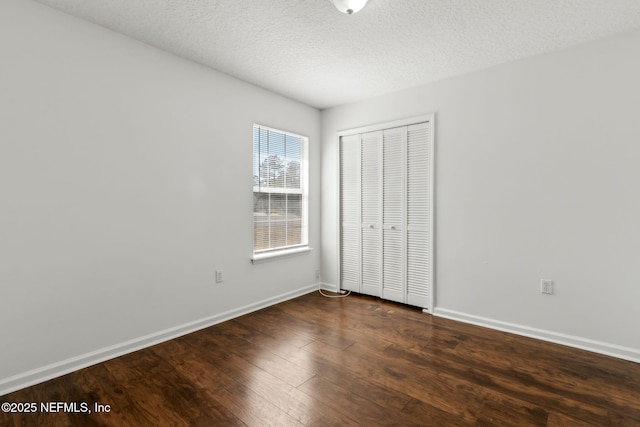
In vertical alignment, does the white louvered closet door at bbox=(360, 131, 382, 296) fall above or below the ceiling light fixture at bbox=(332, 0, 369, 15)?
below

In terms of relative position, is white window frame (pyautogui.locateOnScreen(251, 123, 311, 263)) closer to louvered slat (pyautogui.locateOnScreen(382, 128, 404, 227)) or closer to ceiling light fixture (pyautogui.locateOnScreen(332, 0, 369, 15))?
louvered slat (pyautogui.locateOnScreen(382, 128, 404, 227))

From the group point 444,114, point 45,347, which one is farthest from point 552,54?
point 45,347

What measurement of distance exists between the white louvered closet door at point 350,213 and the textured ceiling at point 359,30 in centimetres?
112

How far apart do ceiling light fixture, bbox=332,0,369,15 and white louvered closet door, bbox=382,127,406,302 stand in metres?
1.76

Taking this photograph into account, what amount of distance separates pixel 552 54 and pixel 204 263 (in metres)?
3.72

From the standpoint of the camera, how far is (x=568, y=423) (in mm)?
1686

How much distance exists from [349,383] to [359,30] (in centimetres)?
259

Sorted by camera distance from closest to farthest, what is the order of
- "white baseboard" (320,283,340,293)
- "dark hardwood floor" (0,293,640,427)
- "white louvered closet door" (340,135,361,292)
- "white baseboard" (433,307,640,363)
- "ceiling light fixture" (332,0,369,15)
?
1. "dark hardwood floor" (0,293,640,427)
2. "ceiling light fixture" (332,0,369,15)
3. "white baseboard" (433,307,640,363)
4. "white louvered closet door" (340,135,361,292)
5. "white baseboard" (320,283,340,293)

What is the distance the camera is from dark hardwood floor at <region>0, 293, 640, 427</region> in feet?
5.71

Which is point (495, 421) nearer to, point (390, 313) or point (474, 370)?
point (474, 370)

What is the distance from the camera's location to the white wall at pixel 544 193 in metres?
2.43

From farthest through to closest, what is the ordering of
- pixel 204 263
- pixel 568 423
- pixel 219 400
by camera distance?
pixel 204 263 → pixel 219 400 → pixel 568 423

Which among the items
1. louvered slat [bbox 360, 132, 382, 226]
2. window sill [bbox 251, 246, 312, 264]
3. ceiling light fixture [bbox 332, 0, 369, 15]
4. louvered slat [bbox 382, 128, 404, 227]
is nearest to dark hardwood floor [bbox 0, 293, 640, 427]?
window sill [bbox 251, 246, 312, 264]

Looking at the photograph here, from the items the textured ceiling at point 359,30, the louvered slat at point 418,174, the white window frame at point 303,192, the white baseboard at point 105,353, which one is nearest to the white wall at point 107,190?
the white baseboard at point 105,353
